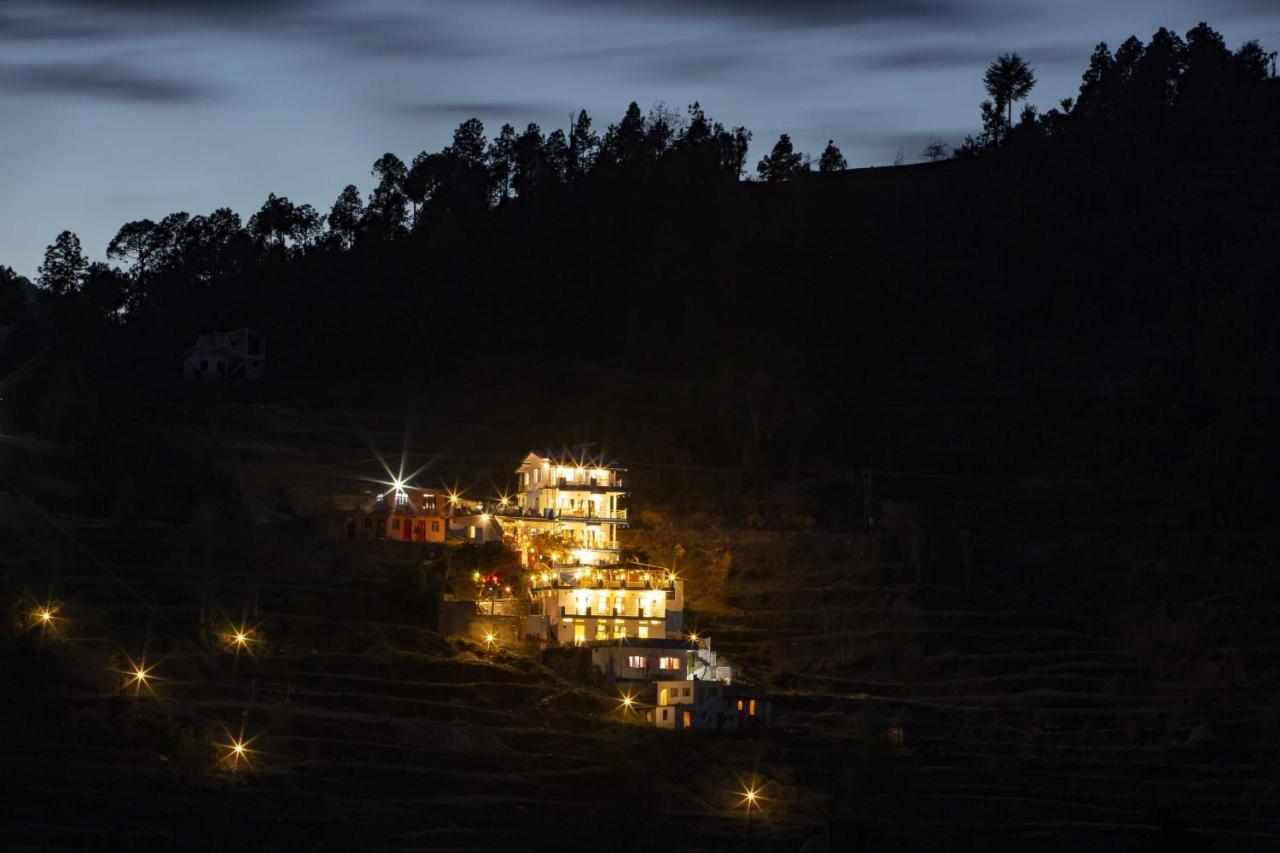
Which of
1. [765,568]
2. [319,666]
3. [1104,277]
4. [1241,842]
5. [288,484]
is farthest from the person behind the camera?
[1104,277]

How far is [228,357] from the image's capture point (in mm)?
108188

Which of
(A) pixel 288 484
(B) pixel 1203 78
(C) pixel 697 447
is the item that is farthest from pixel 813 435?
(B) pixel 1203 78

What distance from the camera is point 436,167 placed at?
4958 inches

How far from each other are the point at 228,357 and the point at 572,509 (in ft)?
103

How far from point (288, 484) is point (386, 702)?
23.5m

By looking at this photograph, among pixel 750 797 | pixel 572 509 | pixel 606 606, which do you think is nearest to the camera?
pixel 750 797

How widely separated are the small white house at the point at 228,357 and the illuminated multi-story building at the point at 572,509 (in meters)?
28.1

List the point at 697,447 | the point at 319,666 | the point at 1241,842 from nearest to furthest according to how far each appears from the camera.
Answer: the point at 1241,842, the point at 319,666, the point at 697,447

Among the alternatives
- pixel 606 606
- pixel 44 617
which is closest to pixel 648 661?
pixel 606 606

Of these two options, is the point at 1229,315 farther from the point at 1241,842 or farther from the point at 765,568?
the point at 1241,842

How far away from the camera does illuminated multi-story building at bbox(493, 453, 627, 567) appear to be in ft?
268

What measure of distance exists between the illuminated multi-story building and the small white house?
1106 inches

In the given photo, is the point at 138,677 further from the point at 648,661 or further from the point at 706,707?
the point at 706,707

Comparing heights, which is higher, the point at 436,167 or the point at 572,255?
the point at 436,167
